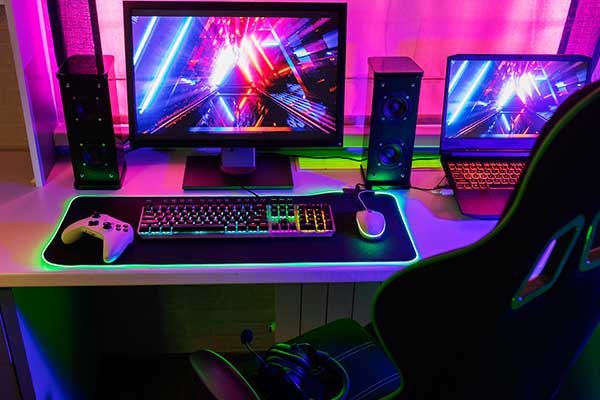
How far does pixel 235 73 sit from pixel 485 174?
72cm

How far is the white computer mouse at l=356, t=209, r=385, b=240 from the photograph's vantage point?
1.50 meters

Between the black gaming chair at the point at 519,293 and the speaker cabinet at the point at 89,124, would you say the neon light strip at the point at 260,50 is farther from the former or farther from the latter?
the black gaming chair at the point at 519,293

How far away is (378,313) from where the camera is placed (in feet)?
2.94

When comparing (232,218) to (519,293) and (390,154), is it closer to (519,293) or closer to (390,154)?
(390,154)

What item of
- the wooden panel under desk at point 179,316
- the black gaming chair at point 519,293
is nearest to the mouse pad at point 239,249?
the black gaming chair at point 519,293

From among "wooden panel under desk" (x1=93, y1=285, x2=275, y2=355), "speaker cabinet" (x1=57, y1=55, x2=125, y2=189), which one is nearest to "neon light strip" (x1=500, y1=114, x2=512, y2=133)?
"wooden panel under desk" (x1=93, y1=285, x2=275, y2=355)

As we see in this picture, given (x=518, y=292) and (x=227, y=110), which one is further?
(x=227, y=110)

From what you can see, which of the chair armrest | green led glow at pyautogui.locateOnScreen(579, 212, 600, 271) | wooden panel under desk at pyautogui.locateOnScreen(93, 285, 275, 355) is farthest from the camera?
wooden panel under desk at pyautogui.locateOnScreen(93, 285, 275, 355)

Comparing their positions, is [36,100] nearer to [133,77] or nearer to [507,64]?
[133,77]

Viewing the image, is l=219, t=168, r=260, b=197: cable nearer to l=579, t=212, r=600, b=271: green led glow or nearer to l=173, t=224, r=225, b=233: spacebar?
l=173, t=224, r=225, b=233: spacebar

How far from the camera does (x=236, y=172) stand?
5.82ft

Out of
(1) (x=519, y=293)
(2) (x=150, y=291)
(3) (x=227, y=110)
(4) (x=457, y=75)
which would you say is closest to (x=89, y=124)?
(3) (x=227, y=110)

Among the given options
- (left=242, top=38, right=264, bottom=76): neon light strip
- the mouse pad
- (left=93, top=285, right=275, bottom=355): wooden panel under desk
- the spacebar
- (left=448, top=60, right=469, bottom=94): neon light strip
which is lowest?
(left=93, top=285, right=275, bottom=355): wooden panel under desk

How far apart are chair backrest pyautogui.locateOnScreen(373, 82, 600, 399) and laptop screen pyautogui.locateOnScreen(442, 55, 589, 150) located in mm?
827
